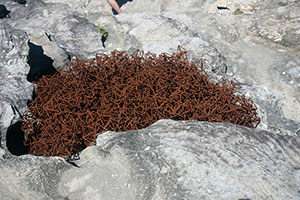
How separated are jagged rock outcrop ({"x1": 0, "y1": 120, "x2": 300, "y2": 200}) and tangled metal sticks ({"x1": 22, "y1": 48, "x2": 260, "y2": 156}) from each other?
60 centimetres

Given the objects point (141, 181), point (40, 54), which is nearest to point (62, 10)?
point (40, 54)

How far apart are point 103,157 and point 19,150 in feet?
4.99

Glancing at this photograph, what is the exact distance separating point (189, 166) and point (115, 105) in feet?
5.45

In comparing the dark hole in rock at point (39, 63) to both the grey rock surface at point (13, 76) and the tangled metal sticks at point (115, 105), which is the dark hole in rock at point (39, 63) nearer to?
the grey rock surface at point (13, 76)

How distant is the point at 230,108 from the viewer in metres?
4.20

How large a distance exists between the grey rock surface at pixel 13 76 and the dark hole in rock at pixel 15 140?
11 centimetres

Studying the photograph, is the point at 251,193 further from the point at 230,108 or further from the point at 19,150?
the point at 19,150

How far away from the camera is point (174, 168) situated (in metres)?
2.93

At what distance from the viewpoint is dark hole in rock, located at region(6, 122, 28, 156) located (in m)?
3.65

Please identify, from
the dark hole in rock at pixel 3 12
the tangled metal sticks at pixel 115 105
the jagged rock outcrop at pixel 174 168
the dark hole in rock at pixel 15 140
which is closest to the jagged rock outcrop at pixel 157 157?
the jagged rock outcrop at pixel 174 168

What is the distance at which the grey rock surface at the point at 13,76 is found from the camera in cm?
376

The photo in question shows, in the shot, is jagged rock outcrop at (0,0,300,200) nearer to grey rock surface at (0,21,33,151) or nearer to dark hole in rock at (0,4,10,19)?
grey rock surface at (0,21,33,151)

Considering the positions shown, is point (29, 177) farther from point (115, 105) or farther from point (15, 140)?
point (115, 105)

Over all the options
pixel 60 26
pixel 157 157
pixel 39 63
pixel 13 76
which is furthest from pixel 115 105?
pixel 60 26
